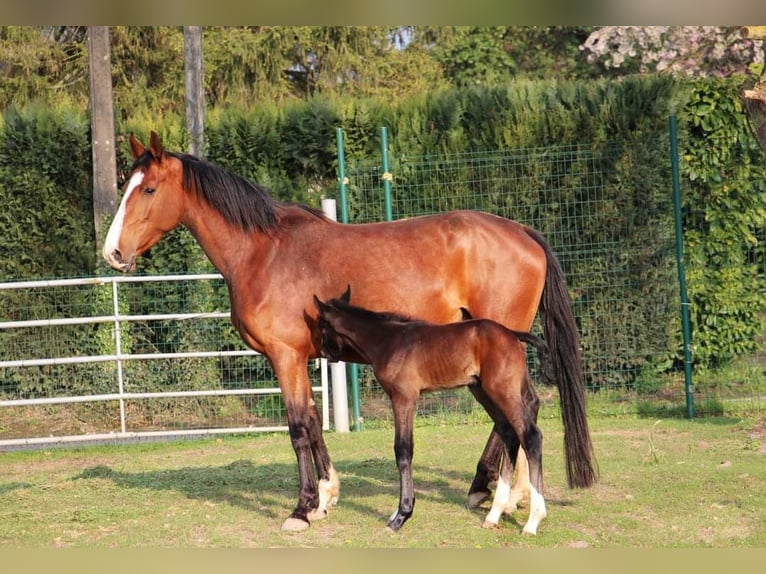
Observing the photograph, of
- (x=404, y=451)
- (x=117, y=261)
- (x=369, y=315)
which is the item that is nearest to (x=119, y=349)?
(x=117, y=261)

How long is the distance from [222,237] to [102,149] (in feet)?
17.2

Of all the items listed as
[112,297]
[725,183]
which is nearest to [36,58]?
[112,297]

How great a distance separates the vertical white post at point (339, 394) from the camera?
930 centimetres

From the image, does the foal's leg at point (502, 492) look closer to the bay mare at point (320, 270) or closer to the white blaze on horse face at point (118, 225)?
the bay mare at point (320, 270)

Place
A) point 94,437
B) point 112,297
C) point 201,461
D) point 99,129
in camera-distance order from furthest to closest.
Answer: point 99,129, point 112,297, point 94,437, point 201,461

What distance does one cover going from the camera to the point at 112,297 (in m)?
10.3

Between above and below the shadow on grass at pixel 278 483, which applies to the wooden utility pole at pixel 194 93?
above

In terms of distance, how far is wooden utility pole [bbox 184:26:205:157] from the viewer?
10977mm

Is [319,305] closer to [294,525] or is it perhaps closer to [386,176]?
[294,525]

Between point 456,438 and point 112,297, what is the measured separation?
4.11m

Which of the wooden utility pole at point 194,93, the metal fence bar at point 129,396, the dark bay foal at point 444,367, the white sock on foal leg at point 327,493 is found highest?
the wooden utility pole at point 194,93

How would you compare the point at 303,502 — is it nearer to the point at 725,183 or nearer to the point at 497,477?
the point at 497,477

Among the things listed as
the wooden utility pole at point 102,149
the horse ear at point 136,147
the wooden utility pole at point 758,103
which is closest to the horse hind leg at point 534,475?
the horse ear at point 136,147

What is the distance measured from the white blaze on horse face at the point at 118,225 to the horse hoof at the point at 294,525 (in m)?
2.08
